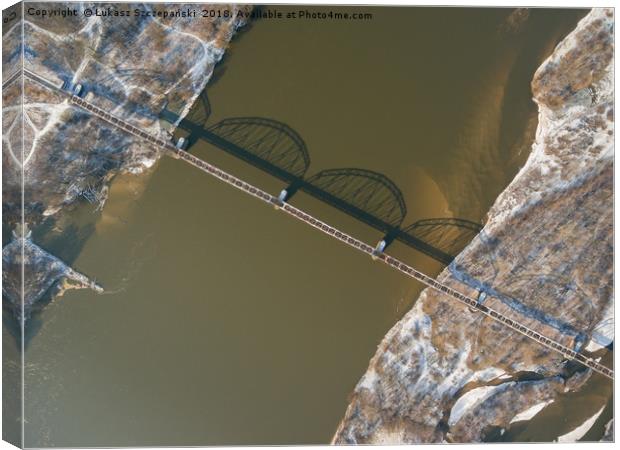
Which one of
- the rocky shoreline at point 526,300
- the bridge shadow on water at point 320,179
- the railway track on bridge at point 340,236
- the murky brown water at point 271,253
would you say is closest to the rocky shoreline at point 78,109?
the railway track on bridge at point 340,236

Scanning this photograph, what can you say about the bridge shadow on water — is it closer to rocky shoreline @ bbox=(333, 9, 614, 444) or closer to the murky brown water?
the murky brown water

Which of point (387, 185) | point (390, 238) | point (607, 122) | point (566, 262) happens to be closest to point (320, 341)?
point (390, 238)

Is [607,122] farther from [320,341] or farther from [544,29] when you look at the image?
[320,341]

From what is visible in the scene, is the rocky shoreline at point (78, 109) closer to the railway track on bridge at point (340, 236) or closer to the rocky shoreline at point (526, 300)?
the railway track on bridge at point (340, 236)

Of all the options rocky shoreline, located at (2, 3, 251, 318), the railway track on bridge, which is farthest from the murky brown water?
rocky shoreline, located at (2, 3, 251, 318)

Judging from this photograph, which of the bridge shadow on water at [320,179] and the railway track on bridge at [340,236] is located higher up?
the bridge shadow on water at [320,179]

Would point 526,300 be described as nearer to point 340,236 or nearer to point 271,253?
point 340,236

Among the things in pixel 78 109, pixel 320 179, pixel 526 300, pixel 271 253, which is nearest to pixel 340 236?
pixel 320 179
